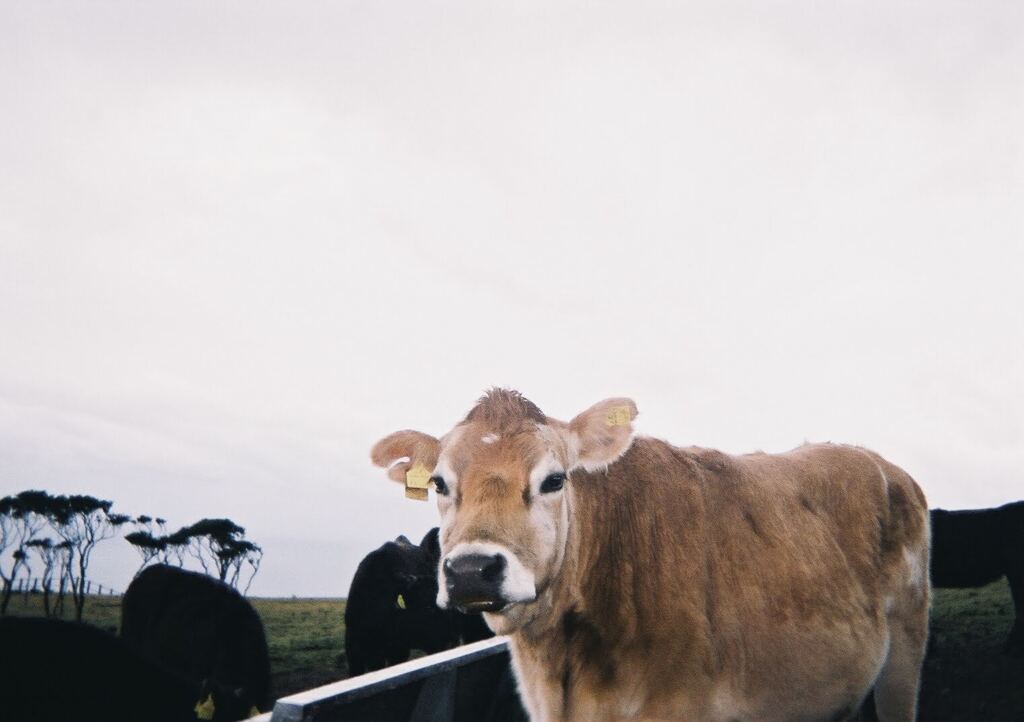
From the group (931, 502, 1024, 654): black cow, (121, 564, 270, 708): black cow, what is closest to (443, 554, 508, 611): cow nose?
(121, 564, 270, 708): black cow

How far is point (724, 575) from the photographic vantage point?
3.78 m

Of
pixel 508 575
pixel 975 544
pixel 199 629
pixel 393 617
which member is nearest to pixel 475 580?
pixel 508 575

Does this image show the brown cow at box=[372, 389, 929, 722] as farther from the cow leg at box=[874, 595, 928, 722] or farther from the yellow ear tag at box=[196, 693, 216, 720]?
the yellow ear tag at box=[196, 693, 216, 720]

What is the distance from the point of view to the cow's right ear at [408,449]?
420cm

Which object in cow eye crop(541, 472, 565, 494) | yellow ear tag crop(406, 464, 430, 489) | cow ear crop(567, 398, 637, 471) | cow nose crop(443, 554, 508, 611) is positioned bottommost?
cow nose crop(443, 554, 508, 611)

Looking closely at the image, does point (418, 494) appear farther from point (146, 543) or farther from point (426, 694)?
point (146, 543)

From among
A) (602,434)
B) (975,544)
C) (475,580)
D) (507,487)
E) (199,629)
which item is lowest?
(199,629)

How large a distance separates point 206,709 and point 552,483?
281 cm

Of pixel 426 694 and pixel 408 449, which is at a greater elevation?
pixel 408 449

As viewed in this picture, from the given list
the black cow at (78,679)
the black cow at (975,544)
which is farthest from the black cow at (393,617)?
the black cow at (975,544)

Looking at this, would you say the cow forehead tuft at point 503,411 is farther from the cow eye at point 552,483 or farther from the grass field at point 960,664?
the grass field at point 960,664

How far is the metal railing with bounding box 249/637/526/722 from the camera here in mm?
2566

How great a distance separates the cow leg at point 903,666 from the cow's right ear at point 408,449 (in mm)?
3084

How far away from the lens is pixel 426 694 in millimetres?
3590
